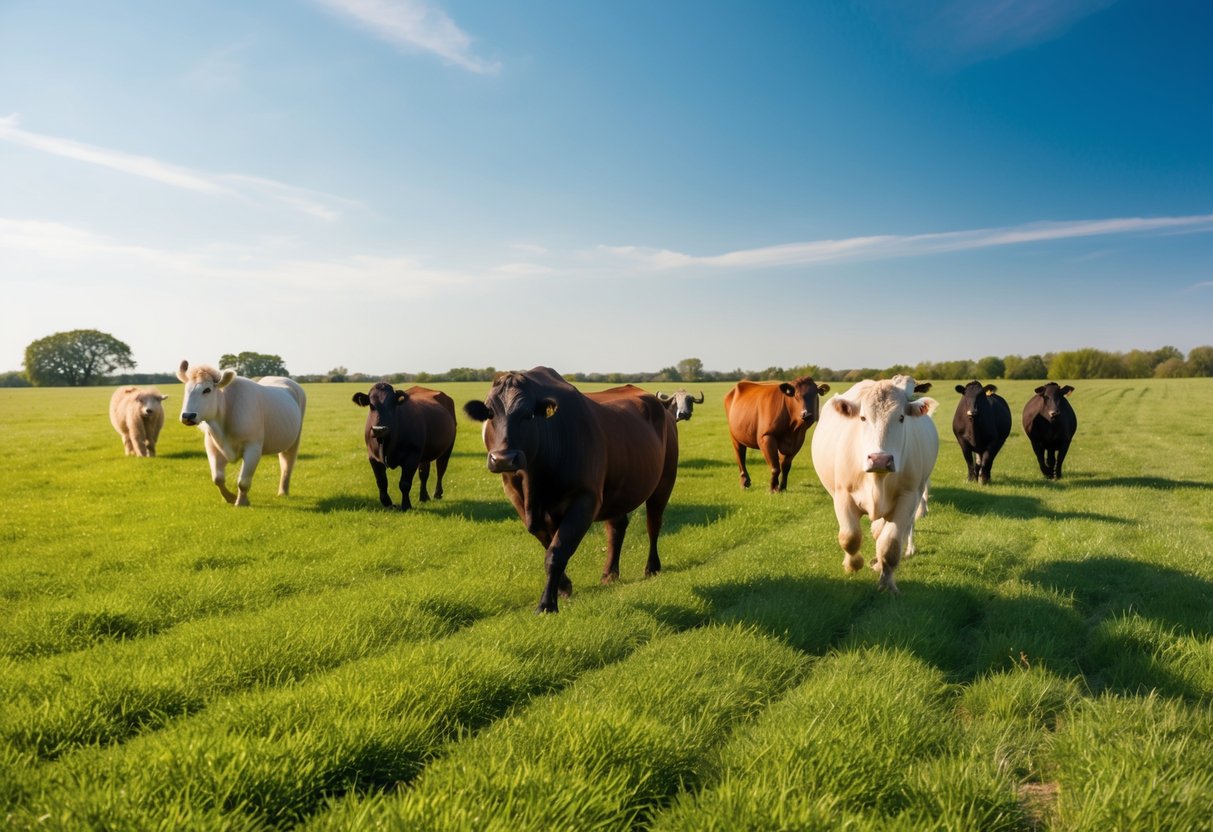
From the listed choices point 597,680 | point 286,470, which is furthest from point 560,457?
point 286,470

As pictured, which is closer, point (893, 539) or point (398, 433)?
point (893, 539)

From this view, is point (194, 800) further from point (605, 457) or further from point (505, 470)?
point (605, 457)

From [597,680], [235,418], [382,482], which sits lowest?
[597,680]

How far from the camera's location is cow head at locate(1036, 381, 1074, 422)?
14513 millimetres

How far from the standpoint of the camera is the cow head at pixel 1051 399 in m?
14.5

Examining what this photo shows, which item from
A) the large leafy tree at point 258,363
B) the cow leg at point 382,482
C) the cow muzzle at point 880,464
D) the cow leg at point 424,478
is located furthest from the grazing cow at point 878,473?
the large leafy tree at point 258,363

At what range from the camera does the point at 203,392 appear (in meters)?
10.9

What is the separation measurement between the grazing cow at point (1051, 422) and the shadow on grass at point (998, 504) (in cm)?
226

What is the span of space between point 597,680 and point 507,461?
1753 mm

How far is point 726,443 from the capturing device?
2317 centimetres

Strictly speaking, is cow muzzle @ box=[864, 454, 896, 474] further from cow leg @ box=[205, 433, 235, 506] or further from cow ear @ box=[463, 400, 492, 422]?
cow leg @ box=[205, 433, 235, 506]

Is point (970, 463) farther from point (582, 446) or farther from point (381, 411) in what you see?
point (381, 411)

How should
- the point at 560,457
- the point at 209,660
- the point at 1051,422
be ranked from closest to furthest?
1. the point at 209,660
2. the point at 560,457
3. the point at 1051,422

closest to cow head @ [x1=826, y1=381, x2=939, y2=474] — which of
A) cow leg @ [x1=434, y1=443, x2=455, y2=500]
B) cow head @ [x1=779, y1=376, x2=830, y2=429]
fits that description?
cow head @ [x1=779, y1=376, x2=830, y2=429]
